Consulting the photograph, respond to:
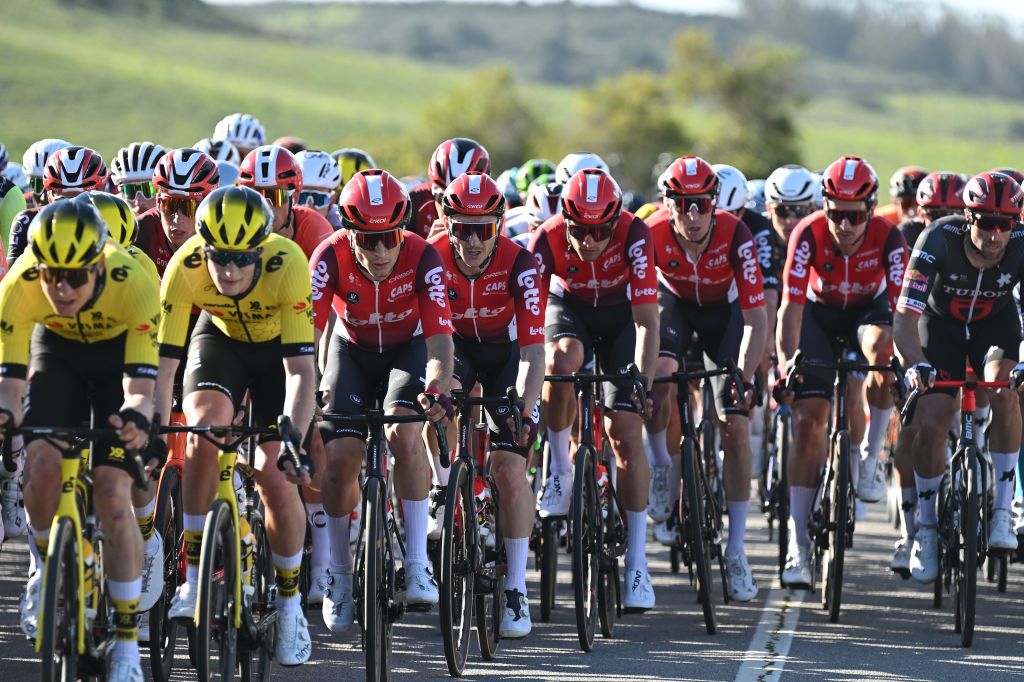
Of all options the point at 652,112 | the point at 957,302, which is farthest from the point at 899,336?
the point at 652,112

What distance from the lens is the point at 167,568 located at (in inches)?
296

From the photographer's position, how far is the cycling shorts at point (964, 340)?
929 centimetres

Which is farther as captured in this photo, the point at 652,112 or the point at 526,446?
the point at 652,112

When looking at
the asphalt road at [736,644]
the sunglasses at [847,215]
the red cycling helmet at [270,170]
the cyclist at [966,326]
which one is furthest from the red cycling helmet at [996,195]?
the red cycling helmet at [270,170]

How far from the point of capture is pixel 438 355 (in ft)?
24.3

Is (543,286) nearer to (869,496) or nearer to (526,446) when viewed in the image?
(526,446)

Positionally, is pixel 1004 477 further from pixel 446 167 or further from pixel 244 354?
pixel 244 354

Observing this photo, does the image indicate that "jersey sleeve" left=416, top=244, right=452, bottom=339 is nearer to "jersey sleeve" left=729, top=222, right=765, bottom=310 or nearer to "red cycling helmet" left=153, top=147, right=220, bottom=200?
"red cycling helmet" left=153, top=147, right=220, bottom=200

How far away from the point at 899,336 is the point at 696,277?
1.63 meters

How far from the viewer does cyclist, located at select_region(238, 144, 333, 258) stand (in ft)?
28.6

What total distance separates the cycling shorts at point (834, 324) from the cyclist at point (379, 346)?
3186 mm

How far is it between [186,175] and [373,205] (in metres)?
1.63

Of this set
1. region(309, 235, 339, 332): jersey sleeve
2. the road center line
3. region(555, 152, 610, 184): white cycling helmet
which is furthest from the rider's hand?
region(555, 152, 610, 184): white cycling helmet

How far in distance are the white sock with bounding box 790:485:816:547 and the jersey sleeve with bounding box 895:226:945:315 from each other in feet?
4.31
